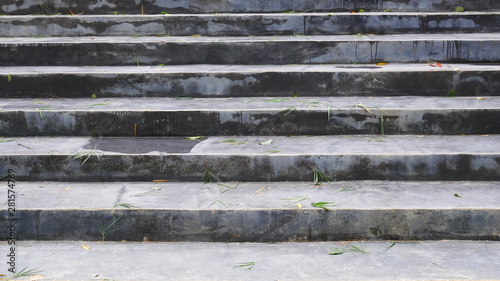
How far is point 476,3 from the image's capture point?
15.9 feet

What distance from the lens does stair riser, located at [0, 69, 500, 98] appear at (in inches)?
151

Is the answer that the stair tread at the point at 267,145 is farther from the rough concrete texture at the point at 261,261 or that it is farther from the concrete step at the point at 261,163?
the rough concrete texture at the point at 261,261

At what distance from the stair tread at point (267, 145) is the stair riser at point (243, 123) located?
62 mm

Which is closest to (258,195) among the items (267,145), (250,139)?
(267,145)

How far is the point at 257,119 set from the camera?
11.6 ft

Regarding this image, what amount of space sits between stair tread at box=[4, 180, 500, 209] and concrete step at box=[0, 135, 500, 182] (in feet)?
0.17

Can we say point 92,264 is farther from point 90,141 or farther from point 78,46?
point 78,46

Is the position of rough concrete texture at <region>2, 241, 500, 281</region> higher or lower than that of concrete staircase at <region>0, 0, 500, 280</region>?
lower

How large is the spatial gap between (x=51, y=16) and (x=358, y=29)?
8.99ft

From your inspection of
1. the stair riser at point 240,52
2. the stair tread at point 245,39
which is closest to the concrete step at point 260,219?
the stair riser at point 240,52

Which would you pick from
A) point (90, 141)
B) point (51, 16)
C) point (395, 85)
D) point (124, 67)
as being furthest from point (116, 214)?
point (51, 16)

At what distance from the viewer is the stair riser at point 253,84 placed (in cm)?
384

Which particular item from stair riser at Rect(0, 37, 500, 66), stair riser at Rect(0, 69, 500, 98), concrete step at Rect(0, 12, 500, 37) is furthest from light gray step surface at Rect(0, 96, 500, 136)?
concrete step at Rect(0, 12, 500, 37)

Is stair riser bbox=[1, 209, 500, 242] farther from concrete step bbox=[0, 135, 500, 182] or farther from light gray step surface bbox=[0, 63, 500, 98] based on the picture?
light gray step surface bbox=[0, 63, 500, 98]
